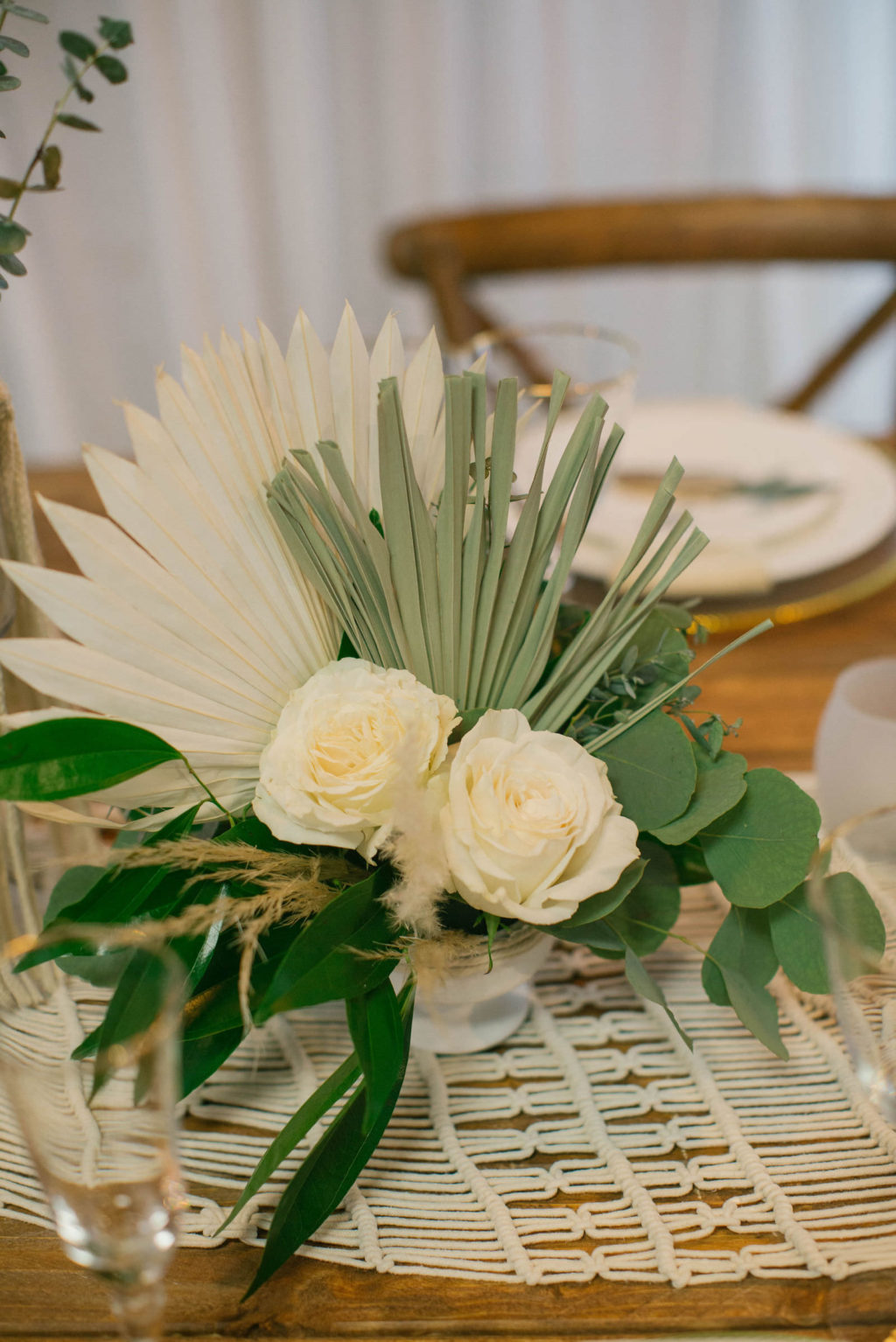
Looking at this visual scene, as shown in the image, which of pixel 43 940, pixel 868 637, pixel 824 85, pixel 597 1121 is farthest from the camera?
pixel 824 85

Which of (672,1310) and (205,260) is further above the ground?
(205,260)

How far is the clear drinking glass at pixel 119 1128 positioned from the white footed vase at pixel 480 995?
0.32ft

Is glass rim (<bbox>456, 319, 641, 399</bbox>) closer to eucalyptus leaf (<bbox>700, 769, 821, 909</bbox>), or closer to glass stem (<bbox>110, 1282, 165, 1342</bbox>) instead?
eucalyptus leaf (<bbox>700, 769, 821, 909</bbox>)

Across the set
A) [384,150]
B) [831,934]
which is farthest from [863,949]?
[384,150]

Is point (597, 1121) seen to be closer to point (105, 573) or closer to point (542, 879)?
point (542, 879)

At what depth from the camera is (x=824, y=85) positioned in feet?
6.45

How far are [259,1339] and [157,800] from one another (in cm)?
21

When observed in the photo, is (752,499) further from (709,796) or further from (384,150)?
(384,150)

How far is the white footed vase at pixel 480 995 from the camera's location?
455 millimetres

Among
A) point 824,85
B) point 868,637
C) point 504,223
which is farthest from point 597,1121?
point 824,85

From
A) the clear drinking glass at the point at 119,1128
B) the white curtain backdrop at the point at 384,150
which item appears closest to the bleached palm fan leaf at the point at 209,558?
the clear drinking glass at the point at 119,1128

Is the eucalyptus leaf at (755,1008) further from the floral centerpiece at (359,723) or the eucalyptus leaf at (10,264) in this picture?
the eucalyptus leaf at (10,264)

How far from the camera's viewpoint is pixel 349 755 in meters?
0.40

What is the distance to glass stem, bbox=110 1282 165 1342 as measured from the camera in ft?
1.17
